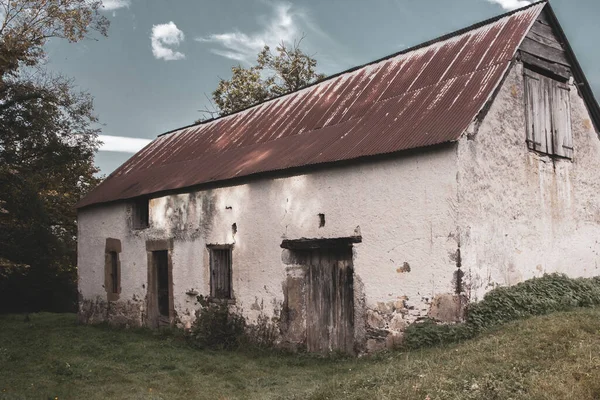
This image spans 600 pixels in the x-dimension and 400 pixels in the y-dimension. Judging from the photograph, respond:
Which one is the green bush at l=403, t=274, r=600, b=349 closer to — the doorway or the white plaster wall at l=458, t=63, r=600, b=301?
the white plaster wall at l=458, t=63, r=600, b=301

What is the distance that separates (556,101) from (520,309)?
14.7 feet

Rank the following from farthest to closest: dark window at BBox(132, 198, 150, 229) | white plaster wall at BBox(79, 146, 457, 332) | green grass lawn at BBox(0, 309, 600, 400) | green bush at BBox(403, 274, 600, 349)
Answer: dark window at BBox(132, 198, 150, 229), white plaster wall at BBox(79, 146, 457, 332), green bush at BBox(403, 274, 600, 349), green grass lawn at BBox(0, 309, 600, 400)

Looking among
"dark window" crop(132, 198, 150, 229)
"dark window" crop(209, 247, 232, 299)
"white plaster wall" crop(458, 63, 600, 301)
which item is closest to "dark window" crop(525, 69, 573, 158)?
"white plaster wall" crop(458, 63, 600, 301)

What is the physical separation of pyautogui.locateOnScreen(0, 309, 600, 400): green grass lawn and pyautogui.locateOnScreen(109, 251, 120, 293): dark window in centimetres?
331

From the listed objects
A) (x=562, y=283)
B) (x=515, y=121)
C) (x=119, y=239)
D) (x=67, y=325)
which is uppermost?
(x=515, y=121)

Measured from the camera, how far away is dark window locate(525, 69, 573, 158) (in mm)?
10250

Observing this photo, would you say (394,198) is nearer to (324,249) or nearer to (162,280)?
(324,249)

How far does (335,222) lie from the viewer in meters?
9.85

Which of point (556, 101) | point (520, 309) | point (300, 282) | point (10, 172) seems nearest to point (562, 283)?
point (520, 309)

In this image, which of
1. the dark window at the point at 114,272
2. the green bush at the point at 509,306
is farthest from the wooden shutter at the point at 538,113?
the dark window at the point at 114,272

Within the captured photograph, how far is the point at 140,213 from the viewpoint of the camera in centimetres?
1494

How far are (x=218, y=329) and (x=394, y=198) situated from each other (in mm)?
4628

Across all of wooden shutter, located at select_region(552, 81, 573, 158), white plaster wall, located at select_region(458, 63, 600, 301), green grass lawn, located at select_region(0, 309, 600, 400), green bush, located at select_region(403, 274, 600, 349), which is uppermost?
wooden shutter, located at select_region(552, 81, 573, 158)

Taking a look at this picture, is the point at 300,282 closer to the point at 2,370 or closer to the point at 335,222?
the point at 335,222
